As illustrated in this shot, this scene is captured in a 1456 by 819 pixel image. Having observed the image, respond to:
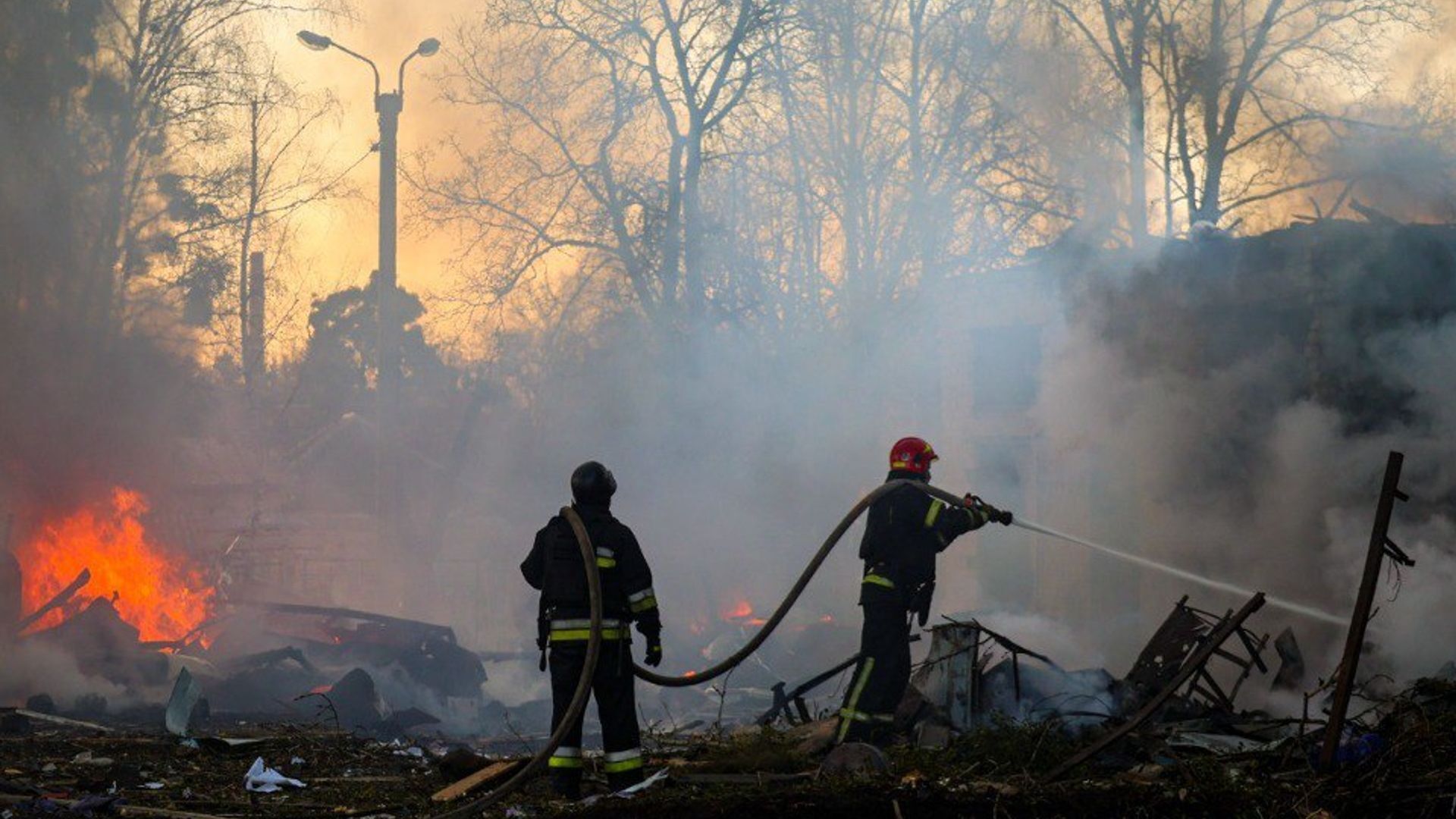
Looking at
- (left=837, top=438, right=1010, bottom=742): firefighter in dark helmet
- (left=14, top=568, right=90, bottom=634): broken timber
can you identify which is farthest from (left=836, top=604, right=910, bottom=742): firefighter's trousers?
(left=14, top=568, right=90, bottom=634): broken timber

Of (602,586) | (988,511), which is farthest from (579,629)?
(988,511)

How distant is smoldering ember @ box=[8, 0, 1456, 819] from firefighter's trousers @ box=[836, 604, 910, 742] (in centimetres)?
2

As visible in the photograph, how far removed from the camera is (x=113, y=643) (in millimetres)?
14258

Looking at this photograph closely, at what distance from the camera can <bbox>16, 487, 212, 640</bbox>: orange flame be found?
1590cm

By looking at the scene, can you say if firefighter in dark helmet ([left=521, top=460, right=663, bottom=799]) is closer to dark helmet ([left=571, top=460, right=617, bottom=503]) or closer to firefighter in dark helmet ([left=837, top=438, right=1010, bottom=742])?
dark helmet ([left=571, top=460, right=617, bottom=503])

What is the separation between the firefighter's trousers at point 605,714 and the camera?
723cm

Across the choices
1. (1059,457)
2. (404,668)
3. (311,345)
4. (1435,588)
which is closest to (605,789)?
(1435,588)

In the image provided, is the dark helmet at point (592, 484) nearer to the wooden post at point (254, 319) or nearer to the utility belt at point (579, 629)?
the utility belt at point (579, 629)

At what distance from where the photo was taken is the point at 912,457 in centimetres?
888

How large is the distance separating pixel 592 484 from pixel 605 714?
1172 millimetres

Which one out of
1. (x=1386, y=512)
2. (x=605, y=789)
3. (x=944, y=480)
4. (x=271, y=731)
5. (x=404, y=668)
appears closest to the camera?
(x=1386, y=512)

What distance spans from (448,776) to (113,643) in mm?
7651

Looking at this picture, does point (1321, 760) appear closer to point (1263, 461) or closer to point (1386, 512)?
point (1386, 512)

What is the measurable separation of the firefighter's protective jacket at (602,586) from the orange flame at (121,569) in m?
9.72
